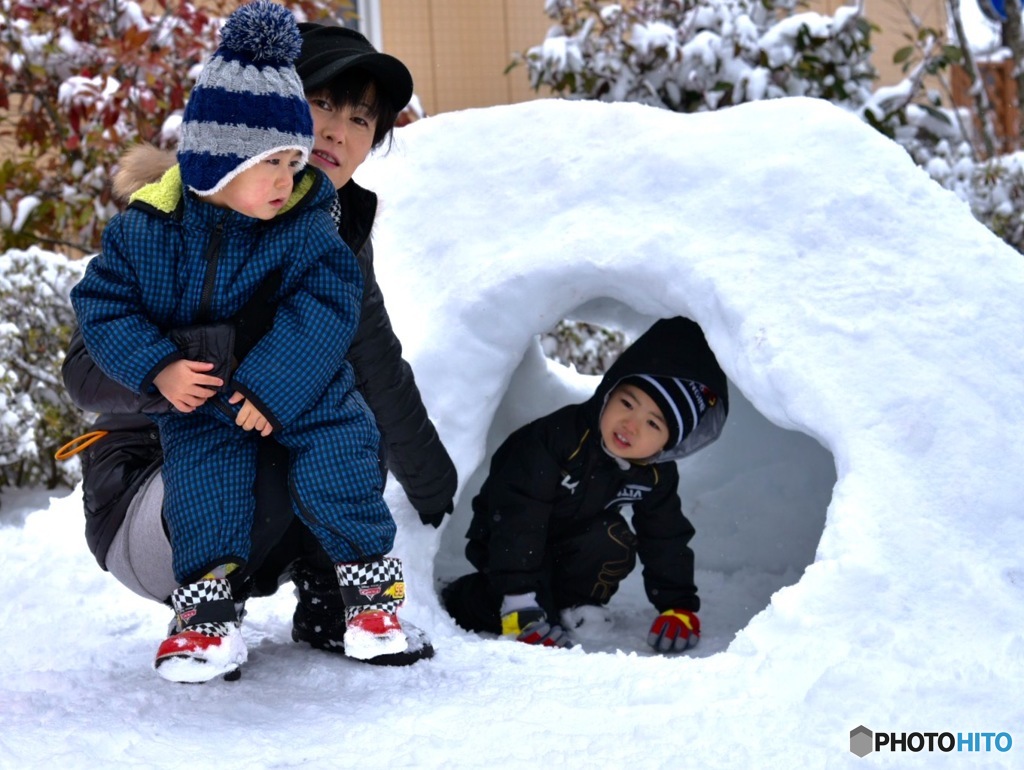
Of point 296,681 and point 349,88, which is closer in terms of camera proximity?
point 296,681

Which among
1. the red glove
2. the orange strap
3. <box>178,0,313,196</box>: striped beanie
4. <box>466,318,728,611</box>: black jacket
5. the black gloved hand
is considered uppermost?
<box>178,0,313,196</box>: striped beanie

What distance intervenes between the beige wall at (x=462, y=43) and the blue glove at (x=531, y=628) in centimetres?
540

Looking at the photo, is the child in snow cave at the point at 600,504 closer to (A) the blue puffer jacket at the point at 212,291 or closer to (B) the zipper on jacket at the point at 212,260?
(A) the blue puffer jacket at the point at 212,291

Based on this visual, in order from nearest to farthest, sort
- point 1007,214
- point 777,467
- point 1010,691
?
point 1010,691 → point 777,467 → point 1007,214

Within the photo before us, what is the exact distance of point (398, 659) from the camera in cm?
223

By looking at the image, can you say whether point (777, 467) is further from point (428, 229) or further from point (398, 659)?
point (398, 659)

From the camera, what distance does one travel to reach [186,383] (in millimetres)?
1908

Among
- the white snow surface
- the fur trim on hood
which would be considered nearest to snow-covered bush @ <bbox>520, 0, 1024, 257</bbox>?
the white snow surface

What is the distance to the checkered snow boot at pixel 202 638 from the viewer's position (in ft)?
6.20

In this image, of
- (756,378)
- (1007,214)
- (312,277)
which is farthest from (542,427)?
(1007,214)

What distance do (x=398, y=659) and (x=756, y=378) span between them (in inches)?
36.2

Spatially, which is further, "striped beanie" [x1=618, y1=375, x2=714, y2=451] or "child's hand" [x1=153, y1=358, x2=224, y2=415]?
"striped beanie" [x1=618, y1=375, x2=714, y2=451]

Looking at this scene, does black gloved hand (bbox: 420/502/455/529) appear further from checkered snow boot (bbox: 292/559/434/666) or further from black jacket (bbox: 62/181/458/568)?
checkered snow boot (bbox: 292/559/434/666)

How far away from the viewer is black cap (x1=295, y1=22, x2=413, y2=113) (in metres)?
2.32
